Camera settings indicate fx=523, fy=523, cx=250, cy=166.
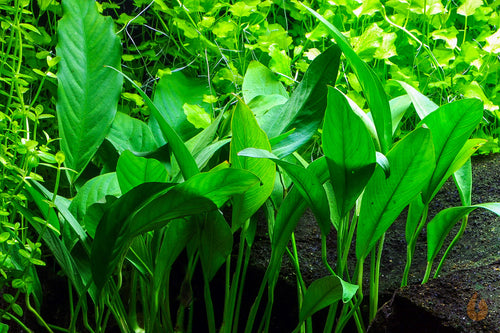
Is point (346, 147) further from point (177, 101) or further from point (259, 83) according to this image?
point (177, 101)

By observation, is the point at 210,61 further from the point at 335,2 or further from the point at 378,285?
the point at 378,285

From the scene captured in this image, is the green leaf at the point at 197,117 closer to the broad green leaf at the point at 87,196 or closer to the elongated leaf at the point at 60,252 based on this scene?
the broad green leaf at the point at 87,196

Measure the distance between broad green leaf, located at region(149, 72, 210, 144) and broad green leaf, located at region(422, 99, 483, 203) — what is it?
56cm

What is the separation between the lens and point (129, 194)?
2.48ft

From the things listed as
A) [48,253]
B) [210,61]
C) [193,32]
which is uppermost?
[193,32]

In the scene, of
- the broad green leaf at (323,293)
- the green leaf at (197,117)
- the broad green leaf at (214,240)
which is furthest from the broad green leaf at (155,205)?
the green leaf at (197,117)

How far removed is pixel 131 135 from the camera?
116 cm

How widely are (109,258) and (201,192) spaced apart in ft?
0.64

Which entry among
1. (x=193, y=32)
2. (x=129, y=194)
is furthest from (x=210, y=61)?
(x=129, y=194)

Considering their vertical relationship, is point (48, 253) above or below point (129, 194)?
below

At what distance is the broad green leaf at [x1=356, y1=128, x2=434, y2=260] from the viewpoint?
79cm

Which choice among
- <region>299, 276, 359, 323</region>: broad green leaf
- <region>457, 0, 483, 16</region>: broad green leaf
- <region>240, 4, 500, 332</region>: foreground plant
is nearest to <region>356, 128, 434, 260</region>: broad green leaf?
<region>240, 4, 500, 332</region>: foreground plant

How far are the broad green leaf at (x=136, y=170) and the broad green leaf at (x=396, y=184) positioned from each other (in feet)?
1.16

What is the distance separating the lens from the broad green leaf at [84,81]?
1077mm
